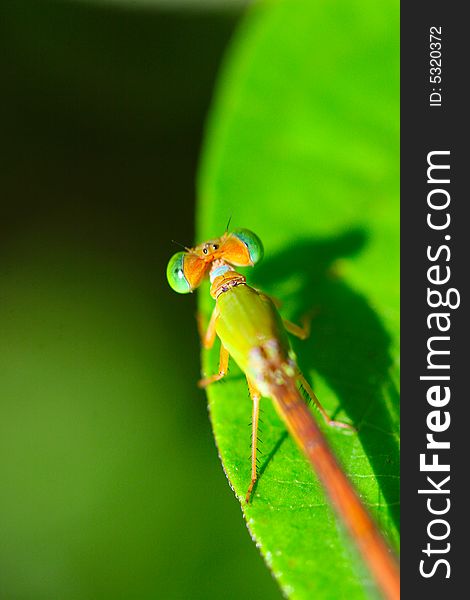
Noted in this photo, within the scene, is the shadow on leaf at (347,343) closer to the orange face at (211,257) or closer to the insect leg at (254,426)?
the orange face at (211,257)

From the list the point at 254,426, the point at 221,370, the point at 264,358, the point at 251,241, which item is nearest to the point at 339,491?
the point at 254,426

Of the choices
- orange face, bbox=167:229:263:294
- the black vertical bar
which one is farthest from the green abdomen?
the black vertical bar

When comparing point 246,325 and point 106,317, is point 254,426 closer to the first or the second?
point 246,325

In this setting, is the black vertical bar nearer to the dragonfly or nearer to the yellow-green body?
the dragonfly

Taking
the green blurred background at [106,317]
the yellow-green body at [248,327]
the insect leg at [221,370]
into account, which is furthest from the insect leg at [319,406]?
the green blurred background at [106,317]

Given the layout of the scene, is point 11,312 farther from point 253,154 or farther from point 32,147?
point 253,154

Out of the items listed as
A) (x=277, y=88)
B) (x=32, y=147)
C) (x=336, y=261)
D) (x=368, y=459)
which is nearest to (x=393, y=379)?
(x=368, y=459)

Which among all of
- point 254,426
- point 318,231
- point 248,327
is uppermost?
point 318,231
